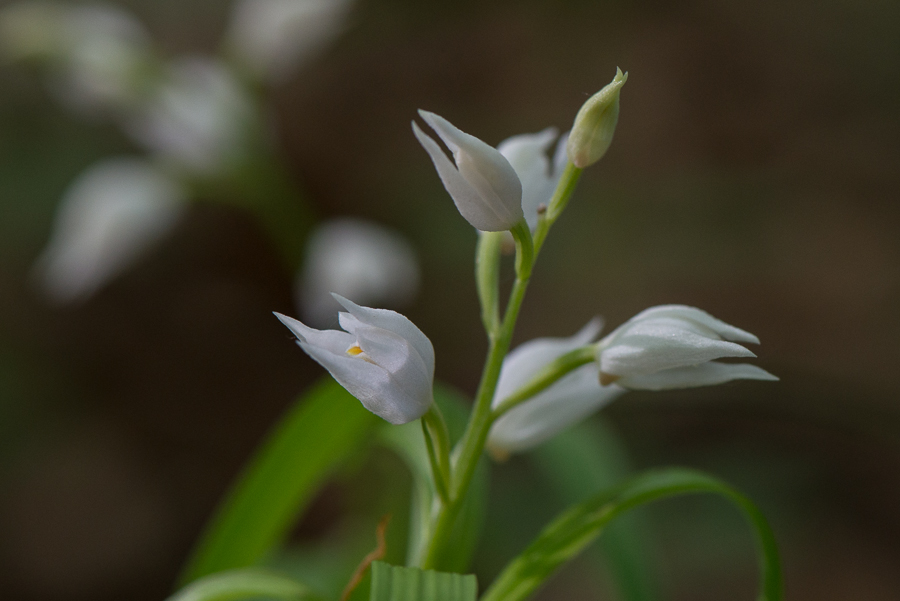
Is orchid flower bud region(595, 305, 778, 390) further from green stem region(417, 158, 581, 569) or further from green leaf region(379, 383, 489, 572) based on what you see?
green leaf region(379, 383, 489, 572)

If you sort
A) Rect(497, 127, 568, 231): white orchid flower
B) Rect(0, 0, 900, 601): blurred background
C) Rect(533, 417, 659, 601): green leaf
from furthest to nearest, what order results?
Rect(0, 0, 900, 601): blurred background
Rect(533, 417, 659, 601): green leaf
Rect(497, 127, 568, 231): white orchid flower

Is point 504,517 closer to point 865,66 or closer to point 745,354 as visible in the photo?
point 745,354

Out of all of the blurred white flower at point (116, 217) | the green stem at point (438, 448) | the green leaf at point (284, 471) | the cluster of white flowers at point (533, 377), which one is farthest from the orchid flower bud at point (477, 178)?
the blurred white flower at point (116, 217)

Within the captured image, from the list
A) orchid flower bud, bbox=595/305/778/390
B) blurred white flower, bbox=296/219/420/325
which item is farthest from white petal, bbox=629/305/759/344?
blurred white flower, bbox=296/219/420/325

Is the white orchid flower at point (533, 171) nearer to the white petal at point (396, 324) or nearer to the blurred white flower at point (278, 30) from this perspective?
the white petal at point (396, 324)

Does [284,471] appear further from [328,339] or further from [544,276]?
[544,276]

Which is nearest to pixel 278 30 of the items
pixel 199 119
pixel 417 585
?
pixel 199 119
